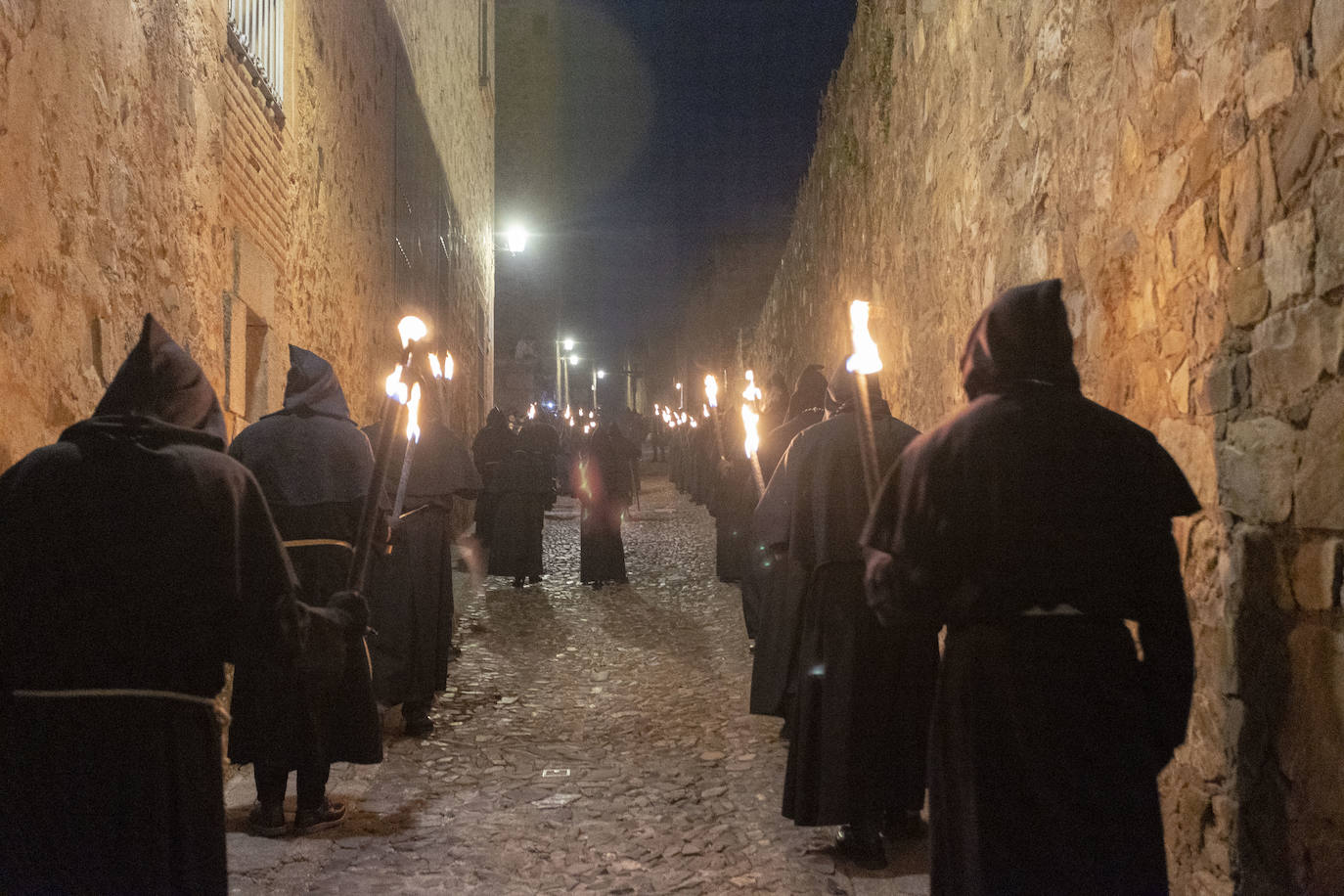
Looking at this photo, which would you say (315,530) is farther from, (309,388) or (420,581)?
(420,581)

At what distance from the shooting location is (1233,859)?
259cm

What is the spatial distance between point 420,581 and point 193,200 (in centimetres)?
235

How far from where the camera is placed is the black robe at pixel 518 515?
1045cm

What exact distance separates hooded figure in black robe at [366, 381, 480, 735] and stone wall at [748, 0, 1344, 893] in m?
3.36

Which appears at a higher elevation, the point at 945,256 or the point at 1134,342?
the point at 945,256

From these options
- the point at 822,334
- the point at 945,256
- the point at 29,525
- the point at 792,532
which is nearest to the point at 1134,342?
the point at 792,532

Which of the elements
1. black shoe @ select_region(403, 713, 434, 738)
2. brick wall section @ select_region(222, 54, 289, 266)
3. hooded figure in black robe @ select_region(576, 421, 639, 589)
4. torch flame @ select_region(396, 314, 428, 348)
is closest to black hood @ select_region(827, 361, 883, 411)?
torch flame @ select_region(396, 314, 428, 348)

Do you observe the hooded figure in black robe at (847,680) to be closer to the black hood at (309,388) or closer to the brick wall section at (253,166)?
the black hood at (309,388)

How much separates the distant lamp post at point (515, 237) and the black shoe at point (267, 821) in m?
26.2

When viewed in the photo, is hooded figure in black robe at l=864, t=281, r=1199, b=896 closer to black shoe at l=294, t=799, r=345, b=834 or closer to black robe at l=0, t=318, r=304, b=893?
black robe at l=0, t=318, r=304, b=893

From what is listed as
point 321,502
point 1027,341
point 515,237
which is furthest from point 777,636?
point 515,237

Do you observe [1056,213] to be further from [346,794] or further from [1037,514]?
[346,794]

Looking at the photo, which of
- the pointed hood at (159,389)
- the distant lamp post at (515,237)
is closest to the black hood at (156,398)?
the pointed hood at (159,389)

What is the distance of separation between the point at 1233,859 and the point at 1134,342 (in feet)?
5.16
